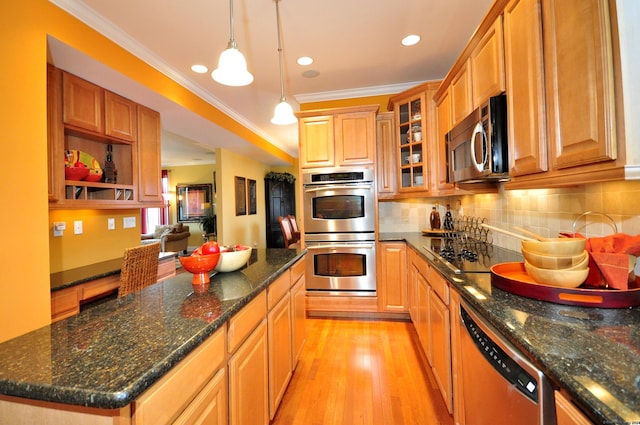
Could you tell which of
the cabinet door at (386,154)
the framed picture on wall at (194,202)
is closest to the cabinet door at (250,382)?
the cabinet door at (386,154)

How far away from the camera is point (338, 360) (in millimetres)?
2430

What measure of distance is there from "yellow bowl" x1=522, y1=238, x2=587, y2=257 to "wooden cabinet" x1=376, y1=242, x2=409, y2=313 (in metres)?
1.97

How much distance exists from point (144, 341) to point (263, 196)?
273 inches

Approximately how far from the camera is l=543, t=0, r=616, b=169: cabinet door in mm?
899

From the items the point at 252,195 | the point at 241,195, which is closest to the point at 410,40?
the point at 241,195

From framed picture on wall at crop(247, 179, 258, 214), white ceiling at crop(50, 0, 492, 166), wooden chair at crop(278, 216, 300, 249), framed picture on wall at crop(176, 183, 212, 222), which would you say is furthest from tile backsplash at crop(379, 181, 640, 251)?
framed picture on wall at crop(176, 183, 212, 222)

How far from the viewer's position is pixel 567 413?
67 cm

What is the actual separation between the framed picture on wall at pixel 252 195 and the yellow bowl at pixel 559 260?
6.05 metres

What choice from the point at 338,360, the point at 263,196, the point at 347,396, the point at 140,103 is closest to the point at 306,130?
the point at 140,103

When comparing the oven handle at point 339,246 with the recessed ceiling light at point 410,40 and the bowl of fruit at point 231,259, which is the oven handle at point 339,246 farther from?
the recessed ceiling light at point 410,40

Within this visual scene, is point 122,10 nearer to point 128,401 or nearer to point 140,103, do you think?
point 140,103

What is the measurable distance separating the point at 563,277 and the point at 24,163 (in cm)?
265

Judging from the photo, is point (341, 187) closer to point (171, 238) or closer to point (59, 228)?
point (59, 228)

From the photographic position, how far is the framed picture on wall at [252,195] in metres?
6.71
